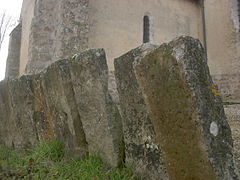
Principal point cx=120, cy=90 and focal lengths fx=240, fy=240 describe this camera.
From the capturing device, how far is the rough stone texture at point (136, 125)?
2.19m

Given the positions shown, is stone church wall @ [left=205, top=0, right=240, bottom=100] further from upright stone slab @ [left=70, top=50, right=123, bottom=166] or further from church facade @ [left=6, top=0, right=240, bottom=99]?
upright stone slab @ [left=70, top=50, right=123, bottom=166]

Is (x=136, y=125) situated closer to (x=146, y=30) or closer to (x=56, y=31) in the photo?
(x=56, y=31)

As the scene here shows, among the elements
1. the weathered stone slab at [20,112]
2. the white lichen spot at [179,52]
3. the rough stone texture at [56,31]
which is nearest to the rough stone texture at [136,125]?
the white lichen spot at [179,52]

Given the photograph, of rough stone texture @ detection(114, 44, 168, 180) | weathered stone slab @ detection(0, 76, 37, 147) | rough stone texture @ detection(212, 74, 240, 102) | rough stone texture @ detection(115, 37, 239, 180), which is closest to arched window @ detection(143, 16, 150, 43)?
rough stone texture @ detection(212, 74, 240, 102)

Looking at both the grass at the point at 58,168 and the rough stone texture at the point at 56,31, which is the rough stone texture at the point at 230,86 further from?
the grass at the point at 58,168

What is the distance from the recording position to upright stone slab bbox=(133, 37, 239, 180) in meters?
1.74

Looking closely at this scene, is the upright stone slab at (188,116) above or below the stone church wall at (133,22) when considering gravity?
below

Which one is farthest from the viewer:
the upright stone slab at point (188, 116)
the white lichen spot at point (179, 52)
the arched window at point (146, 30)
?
the arched window at point (146, 30)

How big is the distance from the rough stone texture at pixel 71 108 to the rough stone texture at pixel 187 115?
2.31 feet

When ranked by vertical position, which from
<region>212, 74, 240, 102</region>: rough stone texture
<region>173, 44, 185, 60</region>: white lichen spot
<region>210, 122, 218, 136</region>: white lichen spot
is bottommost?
<region>210, 122, 218, 136</region>: white lichen spot

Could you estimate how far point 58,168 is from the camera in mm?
2689

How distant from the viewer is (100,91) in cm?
270

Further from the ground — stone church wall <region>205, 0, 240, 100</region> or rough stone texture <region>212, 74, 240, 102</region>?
stone church wall <region>205, 0, 240, 100</region>

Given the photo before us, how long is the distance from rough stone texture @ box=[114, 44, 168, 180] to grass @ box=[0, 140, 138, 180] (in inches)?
7.0
